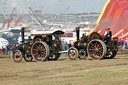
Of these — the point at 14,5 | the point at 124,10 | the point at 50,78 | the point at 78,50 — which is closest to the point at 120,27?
the point at 124,10

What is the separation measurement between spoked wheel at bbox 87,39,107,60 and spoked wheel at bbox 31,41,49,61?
7.90 ft

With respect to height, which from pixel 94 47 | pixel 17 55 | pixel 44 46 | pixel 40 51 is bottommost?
pixel 17 55

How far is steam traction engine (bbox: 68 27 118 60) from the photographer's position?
18438mm

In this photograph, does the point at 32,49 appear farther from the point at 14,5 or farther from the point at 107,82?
the point at 14,5

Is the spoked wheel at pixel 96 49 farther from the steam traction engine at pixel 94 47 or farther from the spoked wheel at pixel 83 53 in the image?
the spoked wheel at pixel 83 53

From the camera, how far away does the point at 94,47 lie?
18.8 m

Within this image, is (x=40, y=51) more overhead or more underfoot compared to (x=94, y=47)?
more underfoot

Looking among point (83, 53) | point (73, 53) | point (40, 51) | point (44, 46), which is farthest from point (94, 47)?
point (40, 51)

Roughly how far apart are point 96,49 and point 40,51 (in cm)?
322

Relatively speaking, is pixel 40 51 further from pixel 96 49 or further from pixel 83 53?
pixel 96 49

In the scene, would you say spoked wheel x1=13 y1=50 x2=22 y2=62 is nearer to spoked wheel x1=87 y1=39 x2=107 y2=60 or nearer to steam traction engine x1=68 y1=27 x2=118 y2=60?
steam traction engine x1=68 y1=27 x2=118 y2=60

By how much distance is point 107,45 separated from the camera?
18.9m

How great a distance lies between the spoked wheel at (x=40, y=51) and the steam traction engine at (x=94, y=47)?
1701 millimetres

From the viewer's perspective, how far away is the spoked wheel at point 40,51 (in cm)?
1912
